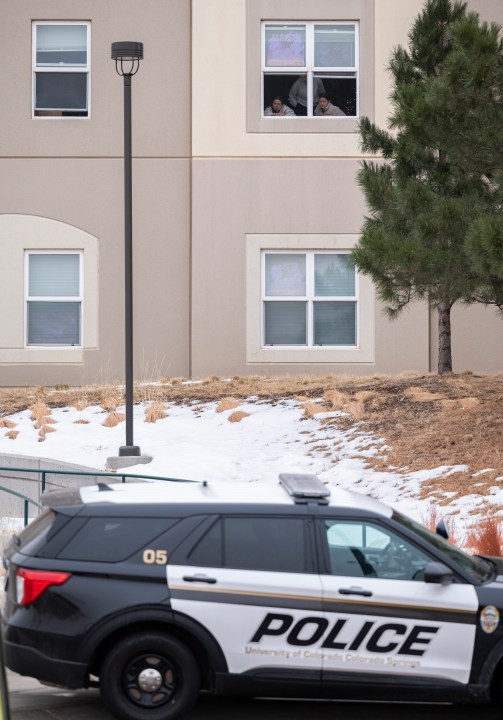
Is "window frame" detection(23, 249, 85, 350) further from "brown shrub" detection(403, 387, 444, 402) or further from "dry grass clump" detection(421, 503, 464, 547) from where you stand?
"dry grass clump" detection(421, 503, 464, 547)

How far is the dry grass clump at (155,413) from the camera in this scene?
1716cm

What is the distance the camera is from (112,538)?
6.78 meters

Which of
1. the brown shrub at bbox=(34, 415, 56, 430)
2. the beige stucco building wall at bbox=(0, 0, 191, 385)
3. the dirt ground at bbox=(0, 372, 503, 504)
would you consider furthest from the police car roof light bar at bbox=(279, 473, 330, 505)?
the beige stucco building wall at bbox=(0, 0, 191, 385)

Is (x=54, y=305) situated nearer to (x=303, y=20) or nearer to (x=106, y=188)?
(x=106, y=188)

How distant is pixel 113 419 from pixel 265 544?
1044cm

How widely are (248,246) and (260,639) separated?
14735 millimetres

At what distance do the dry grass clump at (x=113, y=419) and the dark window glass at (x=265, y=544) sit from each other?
10313 millimetres

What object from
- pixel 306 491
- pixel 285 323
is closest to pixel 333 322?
pixel 285 323

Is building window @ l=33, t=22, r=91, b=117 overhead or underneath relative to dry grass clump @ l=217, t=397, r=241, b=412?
overhead

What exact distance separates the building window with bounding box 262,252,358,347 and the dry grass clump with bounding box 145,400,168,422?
4.00m

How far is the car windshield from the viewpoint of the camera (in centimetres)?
702

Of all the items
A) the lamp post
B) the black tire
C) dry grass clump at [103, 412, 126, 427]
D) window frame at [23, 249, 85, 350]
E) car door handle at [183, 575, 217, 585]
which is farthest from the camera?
window frame at [23, 249, 85, 350]

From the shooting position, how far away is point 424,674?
6711 mm

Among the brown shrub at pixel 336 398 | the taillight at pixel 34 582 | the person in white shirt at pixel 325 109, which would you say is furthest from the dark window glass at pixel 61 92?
the taillight at pixel 34 582
